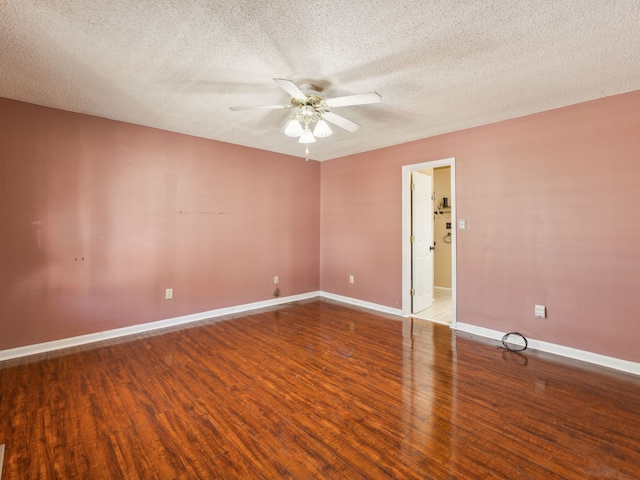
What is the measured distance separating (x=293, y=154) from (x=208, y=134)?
1.53 m

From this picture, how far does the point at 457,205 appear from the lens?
3.79 meters

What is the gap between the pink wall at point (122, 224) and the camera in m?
2.98

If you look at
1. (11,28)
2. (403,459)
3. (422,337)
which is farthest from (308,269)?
(11,28)

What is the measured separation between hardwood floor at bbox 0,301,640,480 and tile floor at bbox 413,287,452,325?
857mm

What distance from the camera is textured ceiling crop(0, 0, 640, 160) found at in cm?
172

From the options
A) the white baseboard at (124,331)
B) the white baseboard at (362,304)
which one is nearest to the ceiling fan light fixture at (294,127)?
the white baseboard at (124,331)

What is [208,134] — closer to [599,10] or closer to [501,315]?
[599,10]

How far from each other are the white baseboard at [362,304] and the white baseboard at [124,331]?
2.65 feet

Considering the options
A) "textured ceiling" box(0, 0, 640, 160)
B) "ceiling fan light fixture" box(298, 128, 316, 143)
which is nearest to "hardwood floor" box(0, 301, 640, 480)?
"ceiling fan light fixture" box(298, 128, 316, 143)

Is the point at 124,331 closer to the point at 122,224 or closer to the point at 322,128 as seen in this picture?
the point at 122,224

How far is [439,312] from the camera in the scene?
178 inches

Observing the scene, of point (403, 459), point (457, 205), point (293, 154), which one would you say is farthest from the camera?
point (293, 154)

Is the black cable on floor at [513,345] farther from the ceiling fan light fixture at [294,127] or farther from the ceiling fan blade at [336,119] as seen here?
the ceiling fan light fixture at [294,127]

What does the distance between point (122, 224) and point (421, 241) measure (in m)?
4.03
